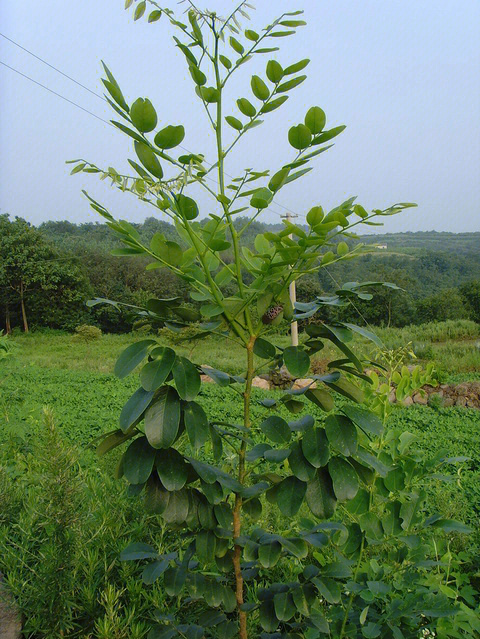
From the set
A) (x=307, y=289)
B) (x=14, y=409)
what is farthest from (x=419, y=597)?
(x=307, y=289)

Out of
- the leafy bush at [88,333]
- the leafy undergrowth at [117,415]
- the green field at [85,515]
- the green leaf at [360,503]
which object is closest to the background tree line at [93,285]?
the leafy bush at [88,333]

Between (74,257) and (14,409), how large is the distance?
35.0ft

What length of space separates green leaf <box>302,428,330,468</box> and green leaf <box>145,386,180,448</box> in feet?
0.73

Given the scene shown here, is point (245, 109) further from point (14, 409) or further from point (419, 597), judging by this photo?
point (14, 409)

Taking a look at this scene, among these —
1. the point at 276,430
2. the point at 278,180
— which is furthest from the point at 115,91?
the point at 276,430

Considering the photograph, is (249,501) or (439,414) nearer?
(249,501)

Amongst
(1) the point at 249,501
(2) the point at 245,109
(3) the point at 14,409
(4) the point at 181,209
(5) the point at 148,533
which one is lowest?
(3) the point at 14,409

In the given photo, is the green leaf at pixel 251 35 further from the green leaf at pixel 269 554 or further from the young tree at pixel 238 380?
the green leaf at pixel 269 554

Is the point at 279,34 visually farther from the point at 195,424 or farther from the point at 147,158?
the point at 195,424

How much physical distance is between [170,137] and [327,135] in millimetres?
265

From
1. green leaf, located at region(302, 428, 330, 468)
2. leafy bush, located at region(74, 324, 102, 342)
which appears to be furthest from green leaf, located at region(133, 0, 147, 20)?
leafy bush, located at region(74, 324, 102, 342)

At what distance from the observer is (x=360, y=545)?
1177 mm

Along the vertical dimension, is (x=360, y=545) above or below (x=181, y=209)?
below

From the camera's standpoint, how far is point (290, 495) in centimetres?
97
